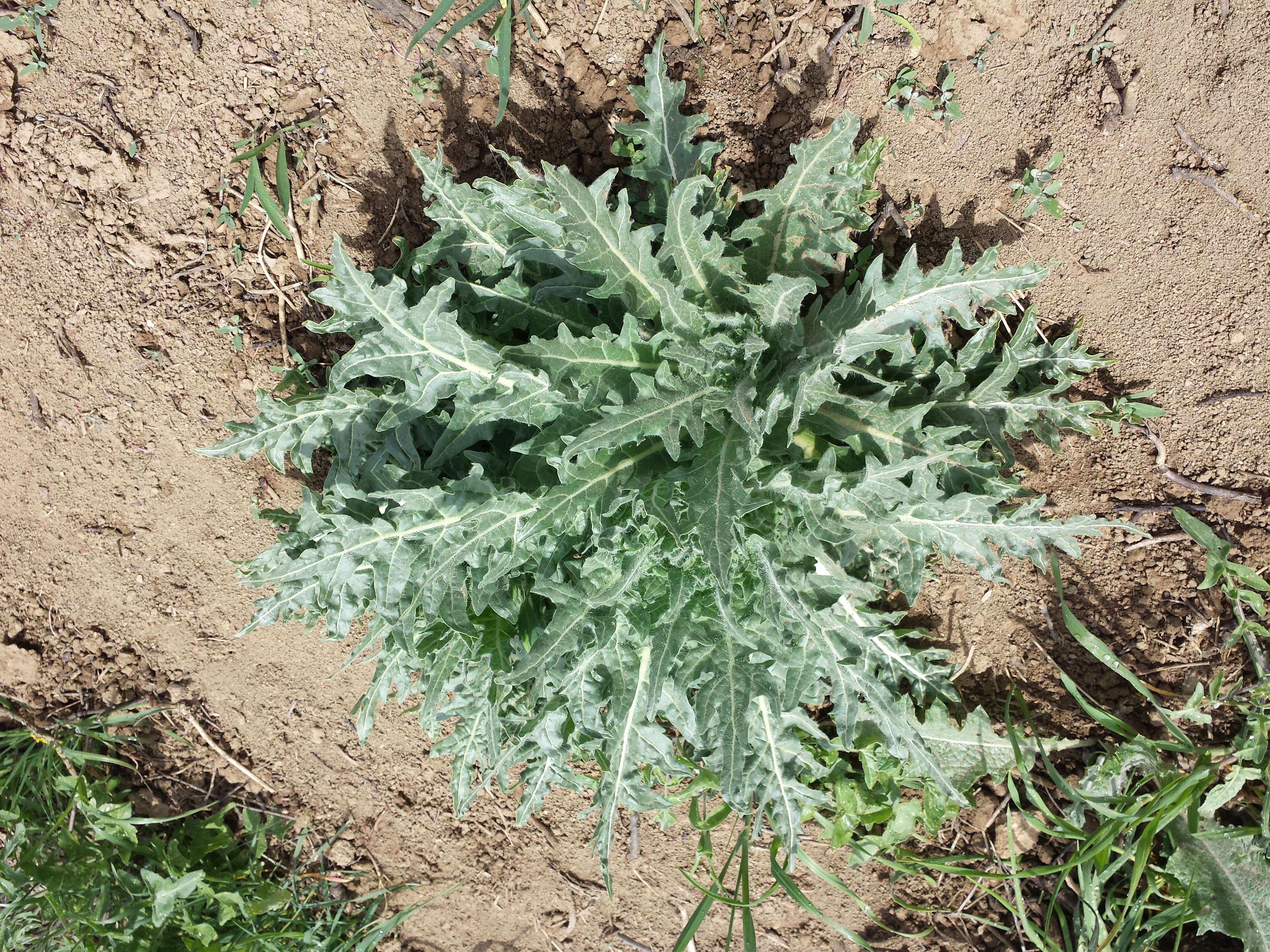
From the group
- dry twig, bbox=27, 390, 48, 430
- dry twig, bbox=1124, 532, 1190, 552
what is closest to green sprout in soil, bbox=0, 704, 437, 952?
dry twig, bbox=27, 390, 48, 430

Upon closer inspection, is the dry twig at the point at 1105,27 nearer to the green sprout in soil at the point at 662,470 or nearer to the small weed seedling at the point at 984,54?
the small weed seedling at the point at 984,54

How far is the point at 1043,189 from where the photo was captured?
3.43 meters

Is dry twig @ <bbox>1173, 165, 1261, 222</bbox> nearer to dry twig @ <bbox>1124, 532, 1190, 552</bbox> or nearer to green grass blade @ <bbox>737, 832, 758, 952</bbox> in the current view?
dry twig @ <bbox>1124, 532, 1190, 552</bbox>

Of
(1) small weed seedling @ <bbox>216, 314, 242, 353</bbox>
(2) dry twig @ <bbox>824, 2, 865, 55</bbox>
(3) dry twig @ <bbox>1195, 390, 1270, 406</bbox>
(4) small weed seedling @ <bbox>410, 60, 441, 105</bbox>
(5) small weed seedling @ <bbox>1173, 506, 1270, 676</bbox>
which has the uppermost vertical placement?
(2) dry twig @ <bbox>824, 2, 865, 55</bbox>

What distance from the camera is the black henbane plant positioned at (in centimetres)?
265

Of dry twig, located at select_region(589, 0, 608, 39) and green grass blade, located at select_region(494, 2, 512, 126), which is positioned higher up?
dry twig, located at select_region(589, 0, 608, 39)

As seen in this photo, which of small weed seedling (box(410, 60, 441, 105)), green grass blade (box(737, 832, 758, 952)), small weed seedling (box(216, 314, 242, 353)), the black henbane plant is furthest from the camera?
small weed seedling (box(216, 314, 242, 353))

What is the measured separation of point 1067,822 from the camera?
3.34 m

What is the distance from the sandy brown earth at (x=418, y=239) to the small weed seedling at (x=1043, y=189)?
50 mm

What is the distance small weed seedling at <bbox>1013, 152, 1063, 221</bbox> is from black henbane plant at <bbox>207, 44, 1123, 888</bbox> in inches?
18.3

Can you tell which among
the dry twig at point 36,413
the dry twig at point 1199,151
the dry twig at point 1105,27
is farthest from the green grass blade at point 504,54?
the dry twig at point 1199,151

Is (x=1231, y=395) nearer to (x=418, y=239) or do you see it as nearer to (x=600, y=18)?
(x=600, y=18)

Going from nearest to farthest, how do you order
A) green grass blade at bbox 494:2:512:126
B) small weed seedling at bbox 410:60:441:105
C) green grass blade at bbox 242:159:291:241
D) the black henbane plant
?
the black henbane plant
green grass blade at bbox 494:2:512:126
green grass blade at bbox 242:159:291:241
small weed seedling at bbox 410:60:441:105

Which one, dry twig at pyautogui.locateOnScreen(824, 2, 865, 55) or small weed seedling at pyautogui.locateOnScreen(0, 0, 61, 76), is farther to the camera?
small weed seedling at pyautogui.locateOnScreen(0, 0, 61, 76)
